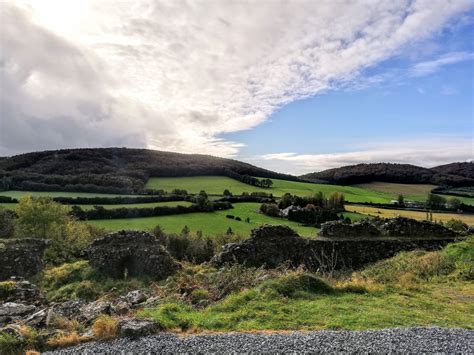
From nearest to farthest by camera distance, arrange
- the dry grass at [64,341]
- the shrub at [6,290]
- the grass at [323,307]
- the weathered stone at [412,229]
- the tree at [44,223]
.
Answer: the dry grass at [64,341] < the grass at [323,307] < the shrub at [6,290] < the weathered stone at [412,229] < the tree at [44,223]

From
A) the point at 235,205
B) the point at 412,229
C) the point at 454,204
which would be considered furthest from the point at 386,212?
the point at 412,229

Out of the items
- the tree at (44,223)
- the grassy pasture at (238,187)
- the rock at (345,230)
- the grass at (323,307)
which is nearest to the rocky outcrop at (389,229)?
the rock at (345,230)

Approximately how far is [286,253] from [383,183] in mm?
71800

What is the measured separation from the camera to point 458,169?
295 feet

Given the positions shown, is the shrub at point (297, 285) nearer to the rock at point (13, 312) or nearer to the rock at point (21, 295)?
the rock at point (13, 312)

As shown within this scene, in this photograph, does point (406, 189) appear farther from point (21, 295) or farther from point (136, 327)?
point (136, 327)

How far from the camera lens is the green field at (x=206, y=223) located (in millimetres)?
36438

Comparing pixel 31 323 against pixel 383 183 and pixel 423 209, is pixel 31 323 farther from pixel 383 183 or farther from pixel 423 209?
pixel 383 183

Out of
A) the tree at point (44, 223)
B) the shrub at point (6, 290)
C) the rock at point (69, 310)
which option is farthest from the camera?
the tree at point (44, 223)

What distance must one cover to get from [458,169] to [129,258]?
315 feet

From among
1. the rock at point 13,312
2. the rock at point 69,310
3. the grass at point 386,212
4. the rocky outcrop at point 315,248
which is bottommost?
the grass at point 386,212

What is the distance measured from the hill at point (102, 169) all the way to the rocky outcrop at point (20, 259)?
129 ft

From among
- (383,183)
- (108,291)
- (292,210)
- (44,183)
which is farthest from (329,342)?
(383,183)

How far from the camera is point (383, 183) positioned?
82688 millimetres
